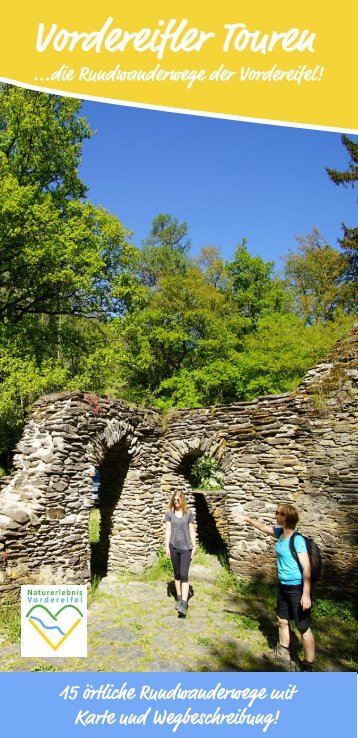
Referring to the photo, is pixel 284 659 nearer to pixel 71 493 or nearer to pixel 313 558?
pixel 313 558

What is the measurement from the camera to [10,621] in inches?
230

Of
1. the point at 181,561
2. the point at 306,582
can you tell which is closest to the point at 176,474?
the point at 181,561

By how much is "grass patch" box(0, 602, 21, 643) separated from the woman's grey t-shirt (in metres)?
2.20

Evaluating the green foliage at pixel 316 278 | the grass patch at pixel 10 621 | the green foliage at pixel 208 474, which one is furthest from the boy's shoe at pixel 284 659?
the green foliage at pixel 316 278

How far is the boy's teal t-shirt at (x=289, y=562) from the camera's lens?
13.8ft

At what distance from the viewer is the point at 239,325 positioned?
813 inches

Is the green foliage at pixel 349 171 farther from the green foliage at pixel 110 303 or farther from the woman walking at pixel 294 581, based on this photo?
the woman walking at pixel 294 581

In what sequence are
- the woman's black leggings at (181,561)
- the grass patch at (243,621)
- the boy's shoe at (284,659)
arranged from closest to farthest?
1. the boy's shoe at (284,659)
2. the grass patch at (243,621)
3. the woman's black leggings at (181,561)

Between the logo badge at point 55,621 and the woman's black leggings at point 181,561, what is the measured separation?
7.43 ft

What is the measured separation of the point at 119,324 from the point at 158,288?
7.74 meters

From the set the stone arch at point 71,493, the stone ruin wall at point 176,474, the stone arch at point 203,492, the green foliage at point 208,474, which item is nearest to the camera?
the stone arch at point 71,493

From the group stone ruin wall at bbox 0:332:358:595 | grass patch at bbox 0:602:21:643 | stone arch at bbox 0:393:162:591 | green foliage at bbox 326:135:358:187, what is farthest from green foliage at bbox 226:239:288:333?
grass patch at bbox 0:602:21:643

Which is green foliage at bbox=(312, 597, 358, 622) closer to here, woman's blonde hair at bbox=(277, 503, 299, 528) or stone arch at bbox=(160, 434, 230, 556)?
stone arch at bbox=(160, 434, 230, 556)

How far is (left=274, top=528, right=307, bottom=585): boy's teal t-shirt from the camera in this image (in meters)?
4.20
